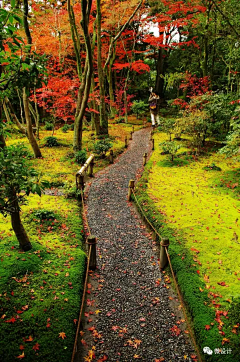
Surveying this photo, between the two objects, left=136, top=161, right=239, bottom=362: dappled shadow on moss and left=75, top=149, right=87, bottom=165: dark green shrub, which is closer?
left=136, top=161, right=239, bottom=362: dappled shadow on moss

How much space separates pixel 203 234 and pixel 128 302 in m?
3.45

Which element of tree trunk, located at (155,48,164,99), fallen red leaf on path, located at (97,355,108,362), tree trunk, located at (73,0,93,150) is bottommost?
fallen red leaf on path, located at (97,355,108,362)

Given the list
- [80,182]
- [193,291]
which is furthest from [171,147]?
[193,291]

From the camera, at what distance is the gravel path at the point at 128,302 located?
434 centimetres

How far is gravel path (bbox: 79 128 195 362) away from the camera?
14.2 feet

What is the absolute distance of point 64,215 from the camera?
8.34m

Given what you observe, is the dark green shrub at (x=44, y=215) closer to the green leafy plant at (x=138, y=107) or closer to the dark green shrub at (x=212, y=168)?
the dark green shrub at (x=212, y=168)

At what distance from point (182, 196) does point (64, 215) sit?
5.31m

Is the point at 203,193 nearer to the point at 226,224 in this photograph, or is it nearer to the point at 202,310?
the point at 226,224

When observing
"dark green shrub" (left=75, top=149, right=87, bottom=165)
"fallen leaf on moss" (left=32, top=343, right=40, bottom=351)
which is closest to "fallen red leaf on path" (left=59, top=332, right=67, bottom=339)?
"fallen leaf on moss" (left=32, top=343, right=40, bottom=351)

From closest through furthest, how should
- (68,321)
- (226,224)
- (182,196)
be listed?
(68,321)
(226,224)
(182,196)

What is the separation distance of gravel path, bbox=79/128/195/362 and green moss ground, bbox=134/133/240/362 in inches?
20.6

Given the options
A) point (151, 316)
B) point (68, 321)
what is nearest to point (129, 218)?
point (151, 316)

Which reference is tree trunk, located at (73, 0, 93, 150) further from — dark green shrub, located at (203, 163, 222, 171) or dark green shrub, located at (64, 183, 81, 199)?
dark green shrub, located at (203, 163, 222, 171)
